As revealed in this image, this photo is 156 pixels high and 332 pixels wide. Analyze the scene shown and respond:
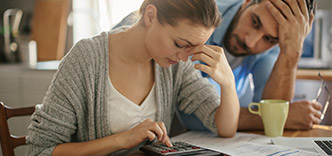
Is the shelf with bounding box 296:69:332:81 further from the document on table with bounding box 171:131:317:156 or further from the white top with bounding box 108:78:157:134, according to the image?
the white top with bounding box 108:78:157:134

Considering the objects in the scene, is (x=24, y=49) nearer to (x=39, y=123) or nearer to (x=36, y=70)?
(x=36, y=70)

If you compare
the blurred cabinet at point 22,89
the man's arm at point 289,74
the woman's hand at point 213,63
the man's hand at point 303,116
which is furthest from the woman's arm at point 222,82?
the blurred cabinet at point 22,89

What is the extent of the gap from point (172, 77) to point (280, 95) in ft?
1.59

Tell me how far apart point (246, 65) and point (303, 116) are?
1.55ft

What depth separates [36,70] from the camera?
2.23 metres

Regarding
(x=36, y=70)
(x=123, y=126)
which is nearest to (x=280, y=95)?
(x=123, y=126)

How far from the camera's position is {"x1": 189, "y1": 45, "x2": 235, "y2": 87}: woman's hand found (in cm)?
107

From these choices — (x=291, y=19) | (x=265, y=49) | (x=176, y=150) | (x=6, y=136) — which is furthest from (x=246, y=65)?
(x=6, y=136)

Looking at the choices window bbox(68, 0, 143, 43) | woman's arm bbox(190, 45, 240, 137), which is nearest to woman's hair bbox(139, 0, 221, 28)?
woman's arm bbox(190, 45, 240, 137)

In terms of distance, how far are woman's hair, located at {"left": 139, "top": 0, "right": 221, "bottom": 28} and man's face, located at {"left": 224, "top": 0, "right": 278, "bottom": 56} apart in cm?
45

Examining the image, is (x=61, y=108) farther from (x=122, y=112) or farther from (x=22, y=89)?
(x=22, y=89)

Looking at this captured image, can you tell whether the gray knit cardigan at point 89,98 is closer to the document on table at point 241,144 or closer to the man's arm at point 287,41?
the document on table at point 241,144

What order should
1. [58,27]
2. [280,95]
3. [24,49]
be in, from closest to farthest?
[280,95] → [58,27] → [24,49]

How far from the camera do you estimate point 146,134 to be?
37.8 inches
